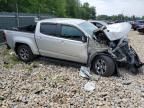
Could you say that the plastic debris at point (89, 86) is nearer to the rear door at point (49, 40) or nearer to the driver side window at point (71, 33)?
the driver side window at point (71, 33)

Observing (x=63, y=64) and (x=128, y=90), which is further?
(x=63, y=64)

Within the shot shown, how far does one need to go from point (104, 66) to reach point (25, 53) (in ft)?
11.3

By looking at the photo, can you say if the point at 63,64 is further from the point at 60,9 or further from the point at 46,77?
the point at 60,9

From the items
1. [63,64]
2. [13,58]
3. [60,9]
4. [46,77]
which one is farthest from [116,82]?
[60,9]

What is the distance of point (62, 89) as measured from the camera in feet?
25.3

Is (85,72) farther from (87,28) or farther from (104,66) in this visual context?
(87,28)

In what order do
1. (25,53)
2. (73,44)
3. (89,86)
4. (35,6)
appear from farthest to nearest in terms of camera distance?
(35,6), (25,53), (73,44), (89,86)

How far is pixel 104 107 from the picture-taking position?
645 centimetres

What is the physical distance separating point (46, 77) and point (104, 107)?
9.47ft

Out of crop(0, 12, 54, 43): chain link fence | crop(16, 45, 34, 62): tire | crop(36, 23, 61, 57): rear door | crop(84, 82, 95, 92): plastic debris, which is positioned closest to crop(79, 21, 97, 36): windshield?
crop(36, 23, 61, 57): rear door

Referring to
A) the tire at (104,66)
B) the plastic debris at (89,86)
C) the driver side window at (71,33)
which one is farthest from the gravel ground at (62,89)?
the driver side window at (71,33)

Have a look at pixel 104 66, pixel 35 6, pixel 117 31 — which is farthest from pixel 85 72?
pixel 35 6

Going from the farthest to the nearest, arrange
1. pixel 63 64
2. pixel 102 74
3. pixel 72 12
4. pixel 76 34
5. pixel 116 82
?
pixel 72 12 < pixel 63 64 < pixel 76 34 < pixel 102 74 < pixel 116 82

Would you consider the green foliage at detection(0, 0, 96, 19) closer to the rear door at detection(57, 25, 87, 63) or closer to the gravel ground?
the rear door at detection(57, 25, 87, 63)
